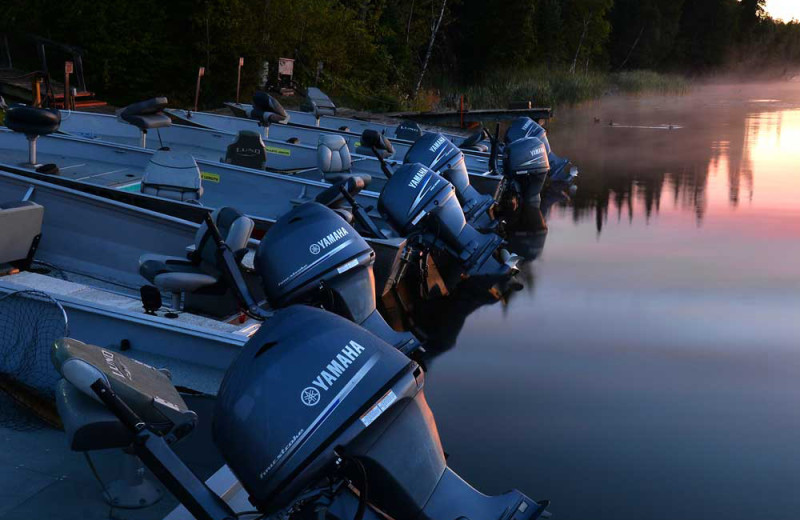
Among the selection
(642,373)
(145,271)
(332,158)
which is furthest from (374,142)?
(145,271)

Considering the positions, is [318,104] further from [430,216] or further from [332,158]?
[430,216]

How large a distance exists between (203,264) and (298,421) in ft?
5.50

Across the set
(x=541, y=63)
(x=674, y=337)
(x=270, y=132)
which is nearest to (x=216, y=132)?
(x=270, y=132)

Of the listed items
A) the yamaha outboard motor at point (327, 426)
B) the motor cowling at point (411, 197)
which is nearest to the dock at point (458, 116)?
the motor cowling at point (411, 197)

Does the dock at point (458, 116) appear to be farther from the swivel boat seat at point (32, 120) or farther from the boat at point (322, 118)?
the swivel boat seat at point (32, 120)

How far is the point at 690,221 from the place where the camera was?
10703 millimetres

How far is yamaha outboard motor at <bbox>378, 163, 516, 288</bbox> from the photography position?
20.9ft

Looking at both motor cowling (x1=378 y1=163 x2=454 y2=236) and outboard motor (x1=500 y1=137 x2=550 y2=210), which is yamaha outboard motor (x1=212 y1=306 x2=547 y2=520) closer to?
motor cowling (x1=378 y1=163 x2=454 y2=236)

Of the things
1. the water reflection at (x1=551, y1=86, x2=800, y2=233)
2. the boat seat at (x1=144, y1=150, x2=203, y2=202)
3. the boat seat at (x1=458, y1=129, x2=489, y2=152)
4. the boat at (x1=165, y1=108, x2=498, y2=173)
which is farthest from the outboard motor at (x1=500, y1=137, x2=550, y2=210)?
the boat seat at (x1=144, y1=150, x2=203, y2=202)

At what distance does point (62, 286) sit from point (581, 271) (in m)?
4.90

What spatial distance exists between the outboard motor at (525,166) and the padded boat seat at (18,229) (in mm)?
5899

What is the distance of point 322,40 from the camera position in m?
22.4

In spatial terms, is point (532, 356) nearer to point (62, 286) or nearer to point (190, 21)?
point (62, 286)

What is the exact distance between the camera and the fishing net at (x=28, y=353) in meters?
3.93
